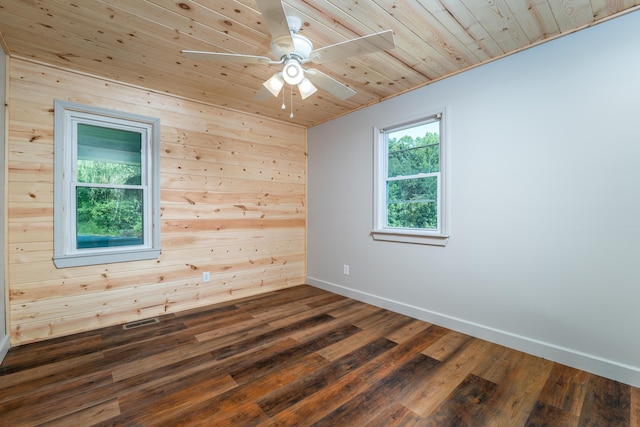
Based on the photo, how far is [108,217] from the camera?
9.62ft

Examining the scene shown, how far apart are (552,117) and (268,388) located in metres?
2.89

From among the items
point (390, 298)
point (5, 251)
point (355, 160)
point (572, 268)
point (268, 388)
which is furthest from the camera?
point (355, 160)

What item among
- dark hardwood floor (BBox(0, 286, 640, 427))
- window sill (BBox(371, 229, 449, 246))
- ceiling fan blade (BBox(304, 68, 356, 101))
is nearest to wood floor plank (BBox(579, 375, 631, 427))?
dark hardwood floor (BBox(0, 286, 640, 427))

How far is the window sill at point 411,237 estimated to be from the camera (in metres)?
2.86

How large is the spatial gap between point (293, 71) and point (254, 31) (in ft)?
1.66

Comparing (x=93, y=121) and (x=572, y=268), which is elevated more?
(x=93, y=121)

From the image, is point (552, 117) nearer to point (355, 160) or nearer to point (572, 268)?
point (572, 268)

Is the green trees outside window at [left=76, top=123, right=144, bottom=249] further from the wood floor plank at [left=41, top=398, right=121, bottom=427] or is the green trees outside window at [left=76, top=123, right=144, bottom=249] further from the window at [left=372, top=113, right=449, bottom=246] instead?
the window at [left=372, top=113, right=449, bottom=246]

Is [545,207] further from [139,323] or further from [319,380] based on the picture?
[139,323]

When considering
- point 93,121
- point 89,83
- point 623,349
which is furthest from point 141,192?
point 623,349

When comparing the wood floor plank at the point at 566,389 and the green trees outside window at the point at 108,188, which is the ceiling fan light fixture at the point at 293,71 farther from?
the wood floor plank at the point at 566,389

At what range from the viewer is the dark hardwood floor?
1.63 metres

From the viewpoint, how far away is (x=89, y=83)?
272 cm

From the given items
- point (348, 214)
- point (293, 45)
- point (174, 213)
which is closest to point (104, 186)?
point (174, 213)
